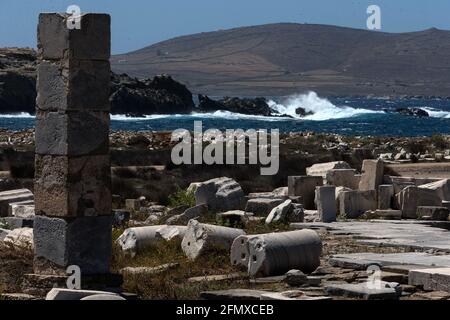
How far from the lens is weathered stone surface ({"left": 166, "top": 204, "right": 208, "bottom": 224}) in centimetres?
2078

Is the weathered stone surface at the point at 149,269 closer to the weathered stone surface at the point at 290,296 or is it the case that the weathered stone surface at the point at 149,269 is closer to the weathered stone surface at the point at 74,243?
the weathered stone surface at the point at 74,243

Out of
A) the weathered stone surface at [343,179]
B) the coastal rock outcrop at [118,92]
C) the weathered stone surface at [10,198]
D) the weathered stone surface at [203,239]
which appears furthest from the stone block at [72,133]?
the coastal rock outcrop at [118,92]

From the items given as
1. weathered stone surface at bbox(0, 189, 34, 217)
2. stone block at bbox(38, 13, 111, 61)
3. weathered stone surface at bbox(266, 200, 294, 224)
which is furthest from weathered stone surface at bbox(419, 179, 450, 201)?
stone block at bbox(38, 13, 111, 61)

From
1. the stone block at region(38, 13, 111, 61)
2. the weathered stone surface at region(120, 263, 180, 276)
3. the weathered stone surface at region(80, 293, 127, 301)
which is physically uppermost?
the stone block at region(38, 13, 111, 61)

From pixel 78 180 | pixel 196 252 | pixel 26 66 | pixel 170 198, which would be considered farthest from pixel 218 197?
pixel 26 66

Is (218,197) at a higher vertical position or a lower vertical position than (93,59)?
lower

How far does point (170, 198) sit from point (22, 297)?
39.5 feet

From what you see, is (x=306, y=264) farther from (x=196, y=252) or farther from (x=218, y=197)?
(x=218, y=197)

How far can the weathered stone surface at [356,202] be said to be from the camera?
2358 cm

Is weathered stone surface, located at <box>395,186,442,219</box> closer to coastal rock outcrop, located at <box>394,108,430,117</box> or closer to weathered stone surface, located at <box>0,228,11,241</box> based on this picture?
weathered stone surface, located at <box>0,228,11,241</box>

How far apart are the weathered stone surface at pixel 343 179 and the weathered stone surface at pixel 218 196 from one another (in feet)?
11.9

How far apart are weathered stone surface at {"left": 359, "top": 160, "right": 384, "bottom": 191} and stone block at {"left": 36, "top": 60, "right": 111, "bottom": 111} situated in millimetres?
11134

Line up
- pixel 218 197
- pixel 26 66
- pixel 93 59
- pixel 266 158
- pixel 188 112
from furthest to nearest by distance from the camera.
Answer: pixel 188 112 < pixel 26 66 < pixel 266 158 < pixel 218 197 < pixel 93 59
